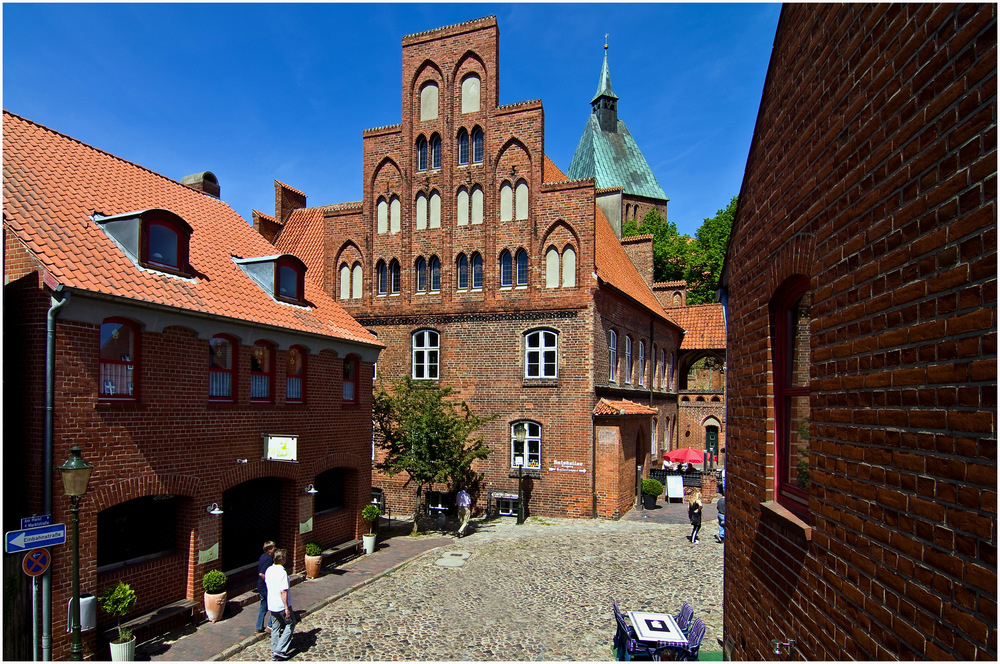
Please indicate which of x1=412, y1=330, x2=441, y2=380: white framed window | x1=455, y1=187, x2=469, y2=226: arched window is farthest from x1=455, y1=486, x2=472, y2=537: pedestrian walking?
x1=455, y1=187, x2=469, y2=226: arched window

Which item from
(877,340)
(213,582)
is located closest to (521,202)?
(213,582)

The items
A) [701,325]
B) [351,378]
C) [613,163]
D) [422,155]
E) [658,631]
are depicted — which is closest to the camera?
[658,631]

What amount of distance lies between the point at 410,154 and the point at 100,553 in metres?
16.7

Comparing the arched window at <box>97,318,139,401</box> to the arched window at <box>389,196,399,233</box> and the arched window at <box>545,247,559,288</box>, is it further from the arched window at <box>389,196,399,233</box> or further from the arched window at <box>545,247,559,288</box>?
the arched window at <box>545,247,559,288</box>

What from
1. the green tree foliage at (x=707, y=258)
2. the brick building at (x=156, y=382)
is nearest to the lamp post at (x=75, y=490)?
the brick building at (x=156, y=382)

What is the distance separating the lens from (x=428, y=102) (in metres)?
22.9

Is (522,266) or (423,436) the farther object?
(522,266)

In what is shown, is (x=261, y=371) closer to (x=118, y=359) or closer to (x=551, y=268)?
(x=118, y=359)

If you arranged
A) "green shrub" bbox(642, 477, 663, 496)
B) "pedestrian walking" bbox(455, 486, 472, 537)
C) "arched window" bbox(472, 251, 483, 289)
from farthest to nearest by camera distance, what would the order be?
"green shrub" bbox(642, 477, 663, 496), "arched window" bbox(472, 251, 483, 289), "pedestrian walking" bbox(455, 486, 472, 537)

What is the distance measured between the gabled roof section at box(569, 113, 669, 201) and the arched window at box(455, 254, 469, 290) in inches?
1786

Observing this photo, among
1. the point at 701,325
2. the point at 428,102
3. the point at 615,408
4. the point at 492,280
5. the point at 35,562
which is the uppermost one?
the point at 428,102

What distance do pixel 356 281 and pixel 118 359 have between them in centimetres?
1414

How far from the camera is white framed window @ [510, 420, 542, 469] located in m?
21.7

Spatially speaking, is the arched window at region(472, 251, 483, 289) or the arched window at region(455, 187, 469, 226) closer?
the arched window at region(455, 187, 469, 226)
